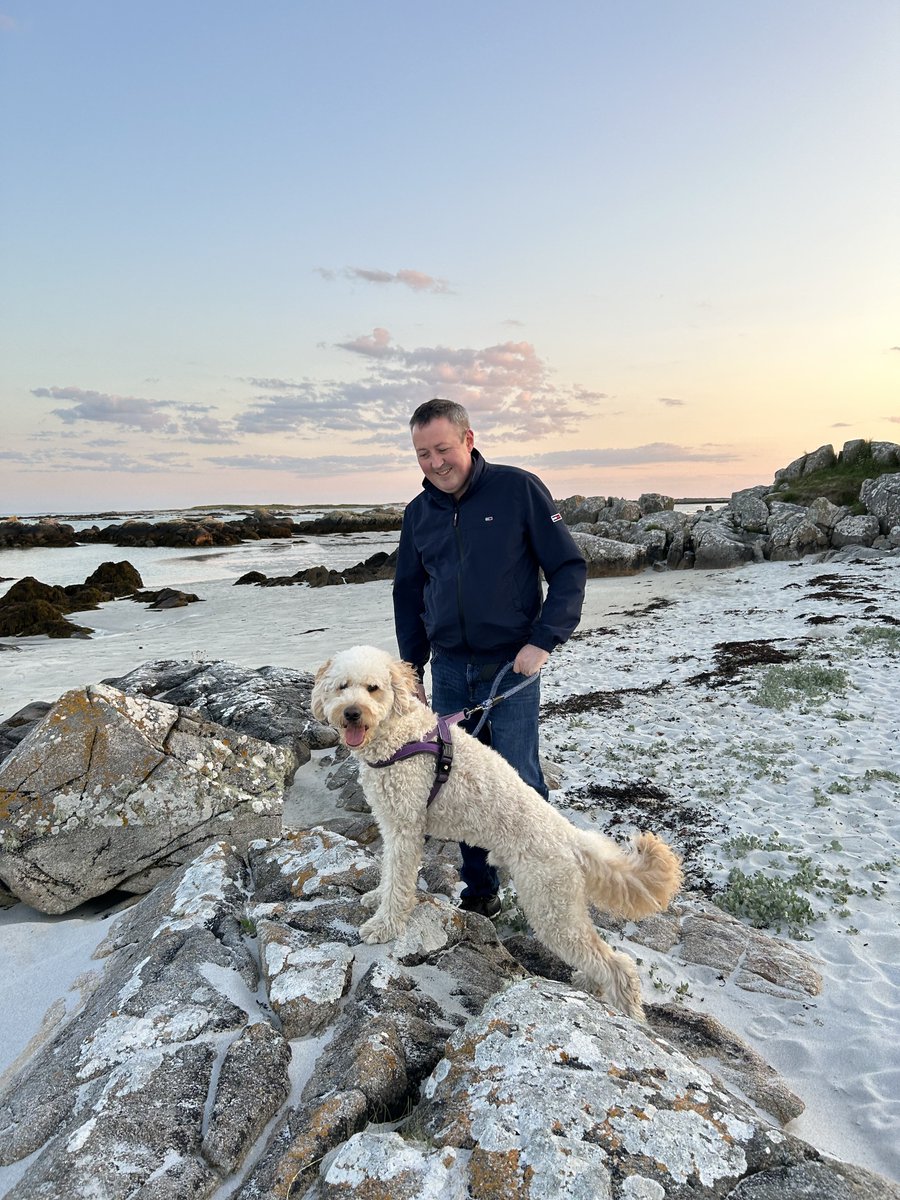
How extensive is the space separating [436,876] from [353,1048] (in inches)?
76.5

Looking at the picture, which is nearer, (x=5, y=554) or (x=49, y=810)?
(x=49, y=810)

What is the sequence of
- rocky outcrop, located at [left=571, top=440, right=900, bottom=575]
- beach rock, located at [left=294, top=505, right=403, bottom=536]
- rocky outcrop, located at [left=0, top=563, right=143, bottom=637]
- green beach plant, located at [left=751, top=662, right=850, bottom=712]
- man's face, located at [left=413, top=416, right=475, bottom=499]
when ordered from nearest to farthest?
1. man's face, located at [left=413, top=416, right=475, bottom=499]
2. green beach plant, located at [left=751, top=662, right=850, bottom=712]
3. rocky outcrop, located at [left=0, top=563, right=143, bottom=637]
4. rocky outcrop, located at [left=571, top=440, right=900, bottom=575]
5. beach rock, located at [left=294, top=505, right=403, bottom=536]

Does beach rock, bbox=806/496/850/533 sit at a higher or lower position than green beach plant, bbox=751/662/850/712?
higher

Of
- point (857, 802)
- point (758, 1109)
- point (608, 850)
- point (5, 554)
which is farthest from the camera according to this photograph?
point (5, 554)

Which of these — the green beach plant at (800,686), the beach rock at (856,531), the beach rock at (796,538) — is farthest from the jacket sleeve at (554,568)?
the beach rock at (856,531)

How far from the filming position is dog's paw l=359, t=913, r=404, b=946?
3449mm

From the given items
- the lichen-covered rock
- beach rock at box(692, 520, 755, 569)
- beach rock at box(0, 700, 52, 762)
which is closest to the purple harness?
the lichen-covered rock

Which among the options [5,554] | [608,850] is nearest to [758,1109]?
[608,850]

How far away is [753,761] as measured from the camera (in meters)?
7.30

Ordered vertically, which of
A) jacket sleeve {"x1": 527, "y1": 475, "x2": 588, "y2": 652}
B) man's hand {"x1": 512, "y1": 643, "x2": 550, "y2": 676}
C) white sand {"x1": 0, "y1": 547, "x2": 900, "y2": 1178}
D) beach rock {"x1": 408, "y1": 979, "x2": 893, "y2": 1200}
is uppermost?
jacket sleeve {"x1": 527, "y1": 475, "x2": 588, "y2": 652}

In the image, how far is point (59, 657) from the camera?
1482cm

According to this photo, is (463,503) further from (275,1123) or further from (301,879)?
(275,1123)

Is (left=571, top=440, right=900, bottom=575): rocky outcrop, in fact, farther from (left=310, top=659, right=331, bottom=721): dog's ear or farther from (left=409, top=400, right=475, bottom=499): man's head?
(left=310, top=659, right=331, bottom=721): dog's ear

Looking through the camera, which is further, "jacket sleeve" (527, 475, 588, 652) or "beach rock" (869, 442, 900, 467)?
"beach rock" (869, 442, 900, 467)
